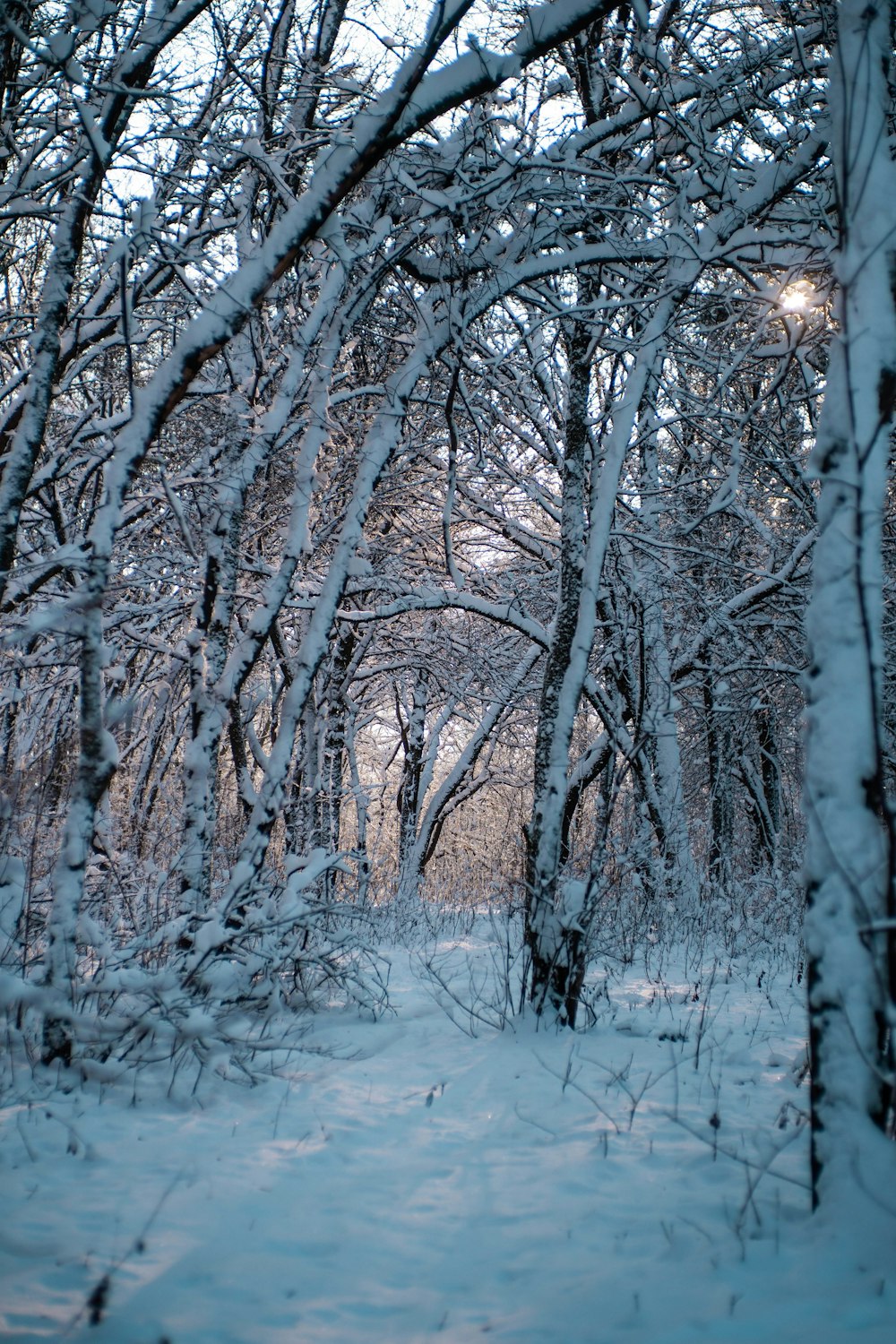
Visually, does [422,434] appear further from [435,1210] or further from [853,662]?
[435,1210]

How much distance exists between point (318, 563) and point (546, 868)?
5585 millimetres

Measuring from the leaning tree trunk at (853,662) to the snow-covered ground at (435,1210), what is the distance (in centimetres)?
23

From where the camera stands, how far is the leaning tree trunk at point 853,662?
1749 millimetres

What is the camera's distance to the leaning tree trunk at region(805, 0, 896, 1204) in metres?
1.75

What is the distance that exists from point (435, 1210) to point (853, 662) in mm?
1838

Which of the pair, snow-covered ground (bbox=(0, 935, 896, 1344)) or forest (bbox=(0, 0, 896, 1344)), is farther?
forest (bbox=(0, 0, 896, 1344))

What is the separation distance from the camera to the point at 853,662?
6.19 ft

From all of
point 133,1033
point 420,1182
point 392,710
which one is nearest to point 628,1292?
point 420,1182

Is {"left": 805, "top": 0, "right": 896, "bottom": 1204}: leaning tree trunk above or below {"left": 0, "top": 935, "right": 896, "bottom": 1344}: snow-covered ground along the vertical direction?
above

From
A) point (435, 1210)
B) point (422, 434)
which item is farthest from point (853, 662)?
point (422, 434)

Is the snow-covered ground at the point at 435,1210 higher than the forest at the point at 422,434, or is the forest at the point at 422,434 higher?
the forest at the point at 422,434

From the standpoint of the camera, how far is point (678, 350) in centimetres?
494

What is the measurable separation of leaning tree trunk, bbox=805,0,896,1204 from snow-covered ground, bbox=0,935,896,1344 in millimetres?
229

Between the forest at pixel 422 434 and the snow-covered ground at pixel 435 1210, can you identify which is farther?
the forest at pixel 422 434
